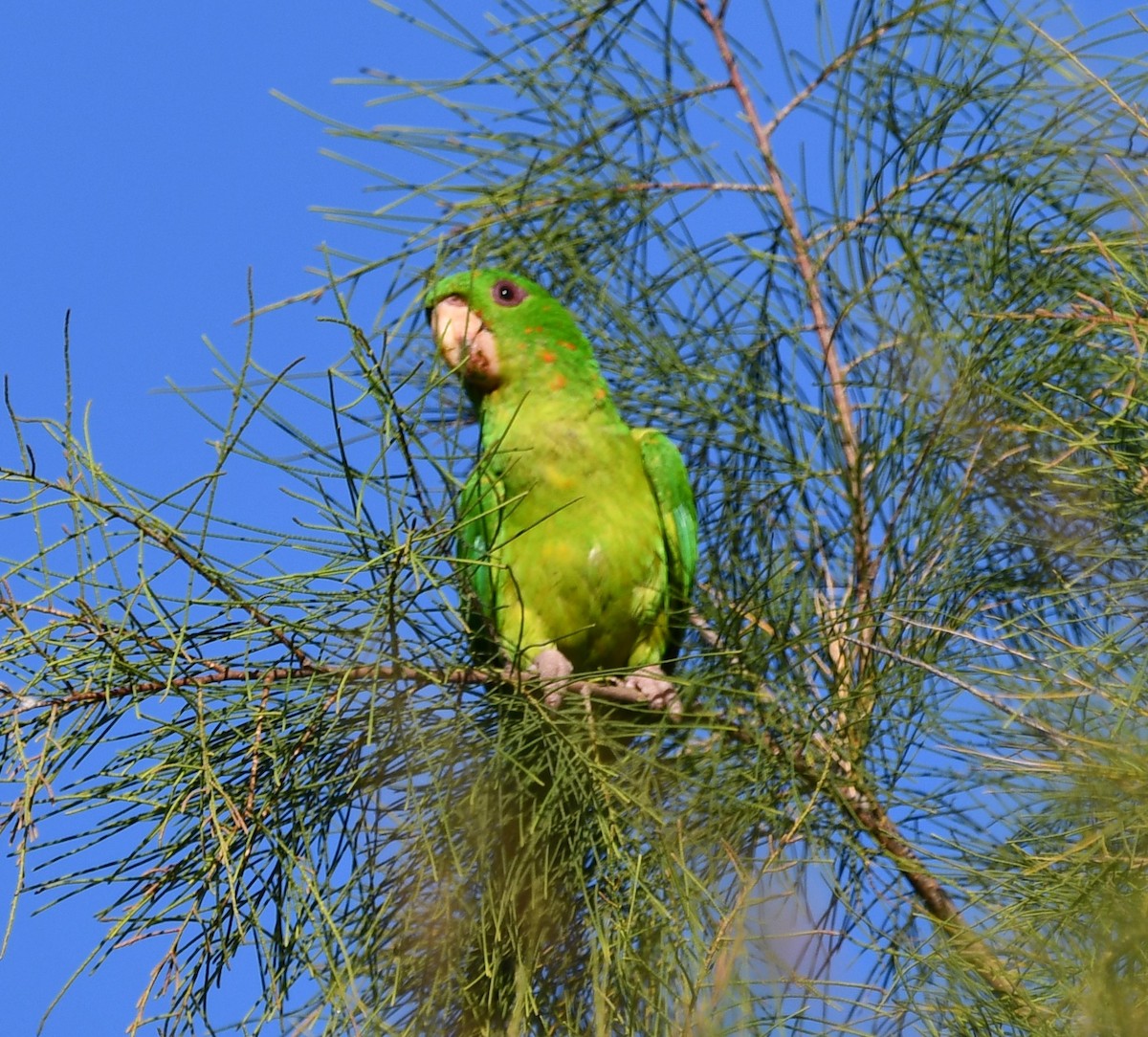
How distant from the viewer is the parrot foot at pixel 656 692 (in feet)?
7.61

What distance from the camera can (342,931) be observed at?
83.0 inches

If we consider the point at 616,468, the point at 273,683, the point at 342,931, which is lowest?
the point at 342,931

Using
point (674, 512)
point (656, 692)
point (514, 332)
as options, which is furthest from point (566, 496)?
point (656, 692)

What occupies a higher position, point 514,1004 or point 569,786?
point 569,786

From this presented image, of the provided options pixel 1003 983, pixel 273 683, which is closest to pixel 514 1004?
pixel 273 683

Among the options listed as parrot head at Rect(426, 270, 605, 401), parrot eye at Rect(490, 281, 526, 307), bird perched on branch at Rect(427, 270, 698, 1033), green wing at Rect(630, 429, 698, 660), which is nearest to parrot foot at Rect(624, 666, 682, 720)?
bird perched on branch at Rect(427, 270, 698, 1033)

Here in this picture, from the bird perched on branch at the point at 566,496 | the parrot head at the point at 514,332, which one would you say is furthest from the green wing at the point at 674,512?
the parrot head at the point at 514,332

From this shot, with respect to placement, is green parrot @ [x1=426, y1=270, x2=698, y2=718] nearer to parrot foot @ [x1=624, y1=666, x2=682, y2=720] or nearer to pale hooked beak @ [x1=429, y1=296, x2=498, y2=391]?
pale hooked beak @ [x1=429, y1=296, x2=498, y2=391]

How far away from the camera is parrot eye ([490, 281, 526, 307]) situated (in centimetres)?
328

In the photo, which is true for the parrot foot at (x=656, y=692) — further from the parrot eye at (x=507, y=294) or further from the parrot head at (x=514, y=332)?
the parrot eye at (x=507, y=294)

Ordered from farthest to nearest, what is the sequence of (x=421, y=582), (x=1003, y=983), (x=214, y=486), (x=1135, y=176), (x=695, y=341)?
(x=695, y=341) < (x=1135, y=176) < (x=1003, y=983) < (x=421, y=582) < (x=214, y=486)

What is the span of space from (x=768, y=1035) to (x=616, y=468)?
4.70ft

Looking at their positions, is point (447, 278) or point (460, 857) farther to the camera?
point (447, 278)

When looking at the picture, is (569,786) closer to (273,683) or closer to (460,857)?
(460,857)
